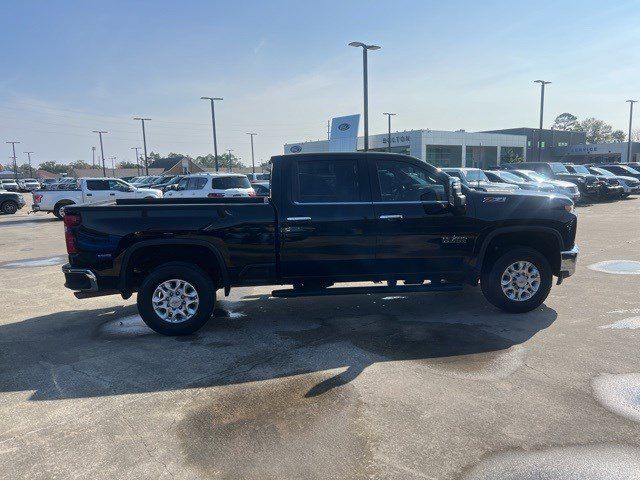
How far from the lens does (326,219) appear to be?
18.1ft

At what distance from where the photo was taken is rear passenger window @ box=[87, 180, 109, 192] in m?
20.5

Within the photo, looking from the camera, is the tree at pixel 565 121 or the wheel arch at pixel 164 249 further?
the tree at pixel 565 121

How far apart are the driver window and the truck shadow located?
5.03 ft

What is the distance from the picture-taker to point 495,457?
10.3 feet

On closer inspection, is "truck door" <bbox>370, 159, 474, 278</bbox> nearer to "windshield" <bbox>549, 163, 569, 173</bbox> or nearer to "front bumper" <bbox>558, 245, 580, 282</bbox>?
"front bumper" <bbox>558, 245, 580, 282</bbox>

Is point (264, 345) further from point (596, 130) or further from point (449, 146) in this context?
point (596, 130)

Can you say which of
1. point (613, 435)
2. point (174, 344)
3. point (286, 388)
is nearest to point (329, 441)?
point (286, 388)

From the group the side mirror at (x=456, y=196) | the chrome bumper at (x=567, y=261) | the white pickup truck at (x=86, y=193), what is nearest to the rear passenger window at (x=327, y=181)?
the side mirror at (x=456, y=196)

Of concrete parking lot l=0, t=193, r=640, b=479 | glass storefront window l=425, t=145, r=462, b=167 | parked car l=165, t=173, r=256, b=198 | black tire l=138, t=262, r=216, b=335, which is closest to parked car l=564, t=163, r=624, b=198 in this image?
parked car l=165, t=173, r=256, b=198

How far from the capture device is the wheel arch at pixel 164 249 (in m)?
5.32

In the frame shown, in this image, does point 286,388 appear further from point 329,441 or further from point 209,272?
point 209,272

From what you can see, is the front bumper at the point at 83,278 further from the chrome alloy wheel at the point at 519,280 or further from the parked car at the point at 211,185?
the parked car at the point at 211,185

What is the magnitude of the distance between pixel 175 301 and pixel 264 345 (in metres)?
1.18

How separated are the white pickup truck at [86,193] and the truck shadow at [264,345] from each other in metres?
15.2
